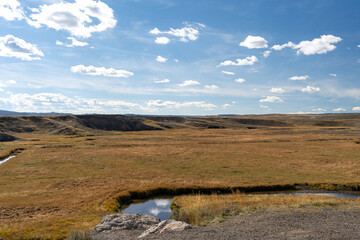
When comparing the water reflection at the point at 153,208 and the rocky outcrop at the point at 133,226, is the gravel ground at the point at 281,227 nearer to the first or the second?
the rocky outcrop at the point at 133,226

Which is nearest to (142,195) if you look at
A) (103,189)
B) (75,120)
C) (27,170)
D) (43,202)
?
(103,189)

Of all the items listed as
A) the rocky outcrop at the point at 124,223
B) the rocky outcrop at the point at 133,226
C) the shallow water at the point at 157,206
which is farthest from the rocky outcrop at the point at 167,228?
the shallow water at the point at 157,206

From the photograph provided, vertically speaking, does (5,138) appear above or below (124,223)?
below

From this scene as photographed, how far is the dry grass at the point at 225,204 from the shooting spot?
72.8ft

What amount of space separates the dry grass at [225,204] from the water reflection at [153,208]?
40.8 inches

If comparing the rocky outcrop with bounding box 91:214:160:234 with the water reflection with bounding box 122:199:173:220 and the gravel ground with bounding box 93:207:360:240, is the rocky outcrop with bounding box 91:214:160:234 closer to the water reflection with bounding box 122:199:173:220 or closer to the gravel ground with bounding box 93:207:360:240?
the gravel ground with bounding box 93:207:360:240

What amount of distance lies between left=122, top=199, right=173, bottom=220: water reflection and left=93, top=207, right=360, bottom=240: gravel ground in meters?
8.56

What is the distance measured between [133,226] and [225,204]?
11.1 meters

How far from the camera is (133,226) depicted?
19781mm

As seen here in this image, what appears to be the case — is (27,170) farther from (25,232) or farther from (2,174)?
(25,232)

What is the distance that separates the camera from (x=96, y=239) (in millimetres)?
17141

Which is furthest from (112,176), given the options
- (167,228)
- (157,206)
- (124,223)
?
(167,228)

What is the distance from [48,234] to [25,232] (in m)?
1.89

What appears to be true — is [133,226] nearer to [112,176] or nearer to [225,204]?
[225,204]
